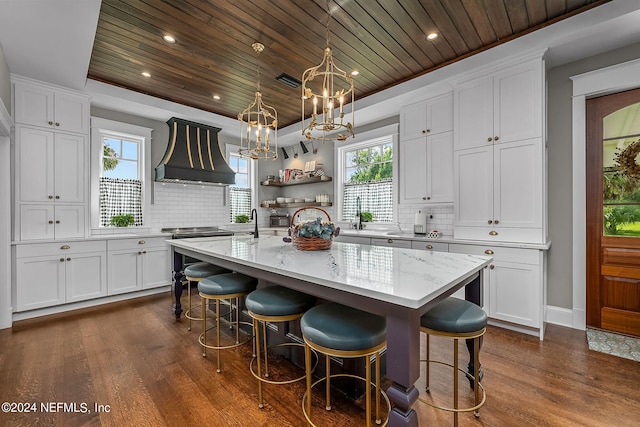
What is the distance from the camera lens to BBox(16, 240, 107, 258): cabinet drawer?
3.17m

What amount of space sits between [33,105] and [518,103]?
5357 millimetres

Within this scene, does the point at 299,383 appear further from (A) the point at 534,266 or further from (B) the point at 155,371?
(A) the point at 534,266

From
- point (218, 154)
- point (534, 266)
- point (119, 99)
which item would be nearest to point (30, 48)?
point (119, 99)

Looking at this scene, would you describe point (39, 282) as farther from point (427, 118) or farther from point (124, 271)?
point (427, 118)

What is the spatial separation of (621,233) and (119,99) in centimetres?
598

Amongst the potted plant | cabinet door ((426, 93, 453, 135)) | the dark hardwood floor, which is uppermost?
cabinet door ((426, 93, 453, 135))

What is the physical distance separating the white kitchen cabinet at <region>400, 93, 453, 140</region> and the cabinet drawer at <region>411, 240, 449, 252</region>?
4.66ft

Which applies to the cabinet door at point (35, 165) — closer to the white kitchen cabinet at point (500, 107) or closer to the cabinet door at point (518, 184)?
the white kitchen cabinet at point (500, 107)

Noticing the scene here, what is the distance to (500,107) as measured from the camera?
115 inches

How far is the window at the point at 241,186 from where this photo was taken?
18.4 ft

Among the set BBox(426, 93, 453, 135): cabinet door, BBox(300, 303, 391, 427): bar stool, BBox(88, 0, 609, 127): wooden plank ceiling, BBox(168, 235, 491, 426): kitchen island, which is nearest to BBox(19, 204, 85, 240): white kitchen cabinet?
BBox(88, 0, 609, 127): wooden plank ceiling

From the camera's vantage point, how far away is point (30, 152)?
3248mm

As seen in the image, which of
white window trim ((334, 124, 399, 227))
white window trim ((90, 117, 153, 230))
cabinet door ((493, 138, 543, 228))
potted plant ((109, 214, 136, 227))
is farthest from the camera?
white window trim ((334, 124, 399, 227))

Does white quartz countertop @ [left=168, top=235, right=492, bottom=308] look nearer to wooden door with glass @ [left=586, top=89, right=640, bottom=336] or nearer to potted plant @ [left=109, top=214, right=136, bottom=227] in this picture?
wooden door with glass @ [left=586, top=89, right=640, bottom=336]
